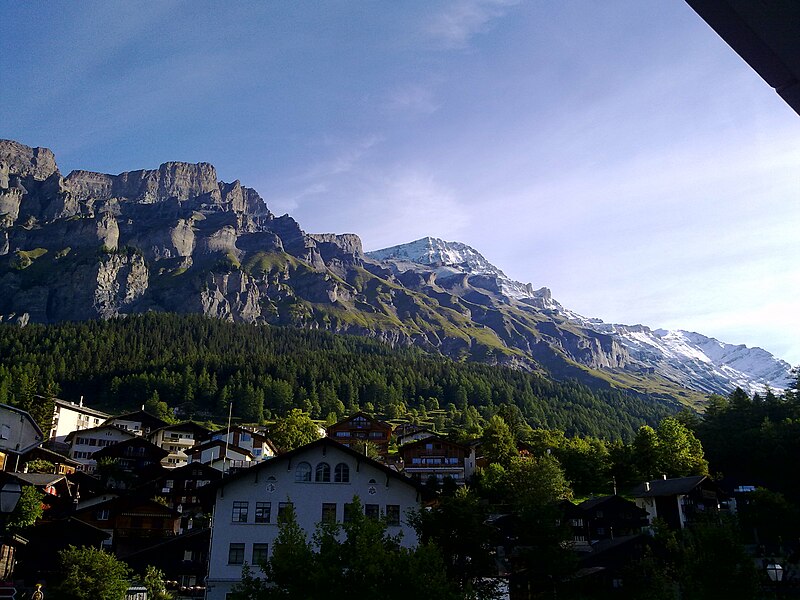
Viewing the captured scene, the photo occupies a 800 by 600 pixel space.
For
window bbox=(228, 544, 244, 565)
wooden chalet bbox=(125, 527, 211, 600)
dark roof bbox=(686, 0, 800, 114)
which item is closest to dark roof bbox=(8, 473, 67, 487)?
wooden chalet bbox=(125, 527, 211, 600)

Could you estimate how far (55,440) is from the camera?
123 metres

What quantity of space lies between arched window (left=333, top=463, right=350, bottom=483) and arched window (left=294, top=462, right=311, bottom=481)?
81.7 inches

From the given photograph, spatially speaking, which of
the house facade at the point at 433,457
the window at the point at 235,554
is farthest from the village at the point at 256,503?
the house facade at the point at 433,457

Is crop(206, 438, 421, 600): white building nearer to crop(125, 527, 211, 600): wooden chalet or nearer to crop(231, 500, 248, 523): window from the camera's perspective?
crop(231, 500, 248, 523): window

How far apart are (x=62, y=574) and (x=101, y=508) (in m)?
19.4

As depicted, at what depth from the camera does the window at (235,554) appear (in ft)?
144

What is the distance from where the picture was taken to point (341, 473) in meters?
47.8

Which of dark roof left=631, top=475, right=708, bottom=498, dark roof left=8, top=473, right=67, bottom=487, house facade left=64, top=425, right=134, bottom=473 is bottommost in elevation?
dark roof left=631, top=475, right=708, bottom=498

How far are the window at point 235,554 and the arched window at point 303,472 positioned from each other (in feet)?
20.9

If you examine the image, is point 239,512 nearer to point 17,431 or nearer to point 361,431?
point 17,431

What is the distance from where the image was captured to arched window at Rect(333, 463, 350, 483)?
156ft

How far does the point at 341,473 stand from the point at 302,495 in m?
3.44

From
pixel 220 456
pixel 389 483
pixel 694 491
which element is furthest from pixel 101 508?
pixel 694 491

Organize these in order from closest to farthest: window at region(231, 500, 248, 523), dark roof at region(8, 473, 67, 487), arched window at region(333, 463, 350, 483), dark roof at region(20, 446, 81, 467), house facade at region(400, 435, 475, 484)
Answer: window at region(231, 500, 248, 523)
arched window at region(333, 463, 350, 483)
dark roof at region(8, 473, 67, 487)
dark roof at region(20, 446, 81, 467)
house facade at region(400, 435, 475, 484)
